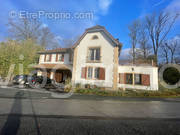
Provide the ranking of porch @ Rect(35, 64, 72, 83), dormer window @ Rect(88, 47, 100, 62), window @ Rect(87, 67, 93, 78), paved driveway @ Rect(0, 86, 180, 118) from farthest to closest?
porch @ Rect(35, 64, 72, 83)
dormer window @ Rect(88, 47, 100, 62)
window @ Rect(87, 67, 93, 78)
paved driveway @ Rect(0, 86, 180, 118)

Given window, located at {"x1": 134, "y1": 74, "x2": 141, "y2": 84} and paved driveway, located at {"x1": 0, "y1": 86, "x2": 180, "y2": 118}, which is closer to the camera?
paved driveway, located at {"x1": 0, "y1": 86, "x2": 180, "y2": 118}

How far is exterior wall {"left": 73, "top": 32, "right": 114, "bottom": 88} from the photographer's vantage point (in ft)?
37.9

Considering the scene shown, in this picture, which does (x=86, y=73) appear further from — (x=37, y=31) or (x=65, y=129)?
(x=37, y=31)

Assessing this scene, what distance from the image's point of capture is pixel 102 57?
1209 cm

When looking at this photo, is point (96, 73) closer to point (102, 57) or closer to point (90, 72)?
point (90, 72)

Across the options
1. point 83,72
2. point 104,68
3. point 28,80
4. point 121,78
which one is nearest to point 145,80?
point 121,78

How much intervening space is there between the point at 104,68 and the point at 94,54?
103 inches

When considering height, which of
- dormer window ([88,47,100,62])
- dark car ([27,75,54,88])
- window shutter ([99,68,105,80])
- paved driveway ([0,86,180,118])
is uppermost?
dormer window ([88,47,100,62])

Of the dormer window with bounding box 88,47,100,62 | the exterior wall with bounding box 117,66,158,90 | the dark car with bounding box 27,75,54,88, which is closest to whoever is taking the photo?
the exterior wall with bounding box 117,66,158,90

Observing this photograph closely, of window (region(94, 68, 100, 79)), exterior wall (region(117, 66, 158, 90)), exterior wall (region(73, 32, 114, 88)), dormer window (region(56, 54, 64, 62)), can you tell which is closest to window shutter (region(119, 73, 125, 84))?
exterior wall (region(117, 66, 158, 90))

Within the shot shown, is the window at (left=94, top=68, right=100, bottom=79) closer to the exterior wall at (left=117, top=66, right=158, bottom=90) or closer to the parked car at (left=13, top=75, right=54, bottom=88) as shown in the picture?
the exterior wall at (left=117, top=66, right=158, bottom=90)

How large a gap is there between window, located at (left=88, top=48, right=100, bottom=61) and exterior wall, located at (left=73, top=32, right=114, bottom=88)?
1.91 ft

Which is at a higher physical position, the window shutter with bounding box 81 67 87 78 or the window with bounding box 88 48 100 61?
the window with bounding box 88 48 100 61

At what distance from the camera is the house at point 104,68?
37.0ft
